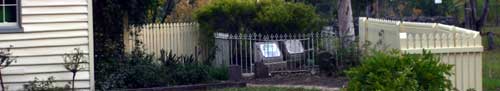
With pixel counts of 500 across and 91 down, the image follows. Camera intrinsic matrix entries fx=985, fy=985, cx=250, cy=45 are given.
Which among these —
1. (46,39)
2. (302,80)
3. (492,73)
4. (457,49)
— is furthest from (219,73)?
(457,49)

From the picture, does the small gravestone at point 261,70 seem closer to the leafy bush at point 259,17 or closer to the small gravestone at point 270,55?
the small gravestone at point 270,55

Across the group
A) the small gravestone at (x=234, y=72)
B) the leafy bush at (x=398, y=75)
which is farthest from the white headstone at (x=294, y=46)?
the leafy bush at (x=398, y=75)

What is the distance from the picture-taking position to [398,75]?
29.1ft

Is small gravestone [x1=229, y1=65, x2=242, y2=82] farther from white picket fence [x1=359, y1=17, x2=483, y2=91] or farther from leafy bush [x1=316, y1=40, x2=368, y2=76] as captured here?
white picket fence [x1=359, y1=17, x2=483, y2=91]

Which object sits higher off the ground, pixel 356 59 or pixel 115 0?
pixel 115 0

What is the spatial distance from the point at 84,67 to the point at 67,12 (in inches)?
33.9

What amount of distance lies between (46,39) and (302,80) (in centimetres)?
487

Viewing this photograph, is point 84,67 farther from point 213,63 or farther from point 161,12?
point 161,12

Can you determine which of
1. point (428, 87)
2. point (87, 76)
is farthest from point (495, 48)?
point (428, 87)

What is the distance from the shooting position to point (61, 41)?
1435 cm

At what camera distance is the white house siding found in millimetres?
14125

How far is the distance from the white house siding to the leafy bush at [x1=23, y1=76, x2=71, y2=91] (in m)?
0.07

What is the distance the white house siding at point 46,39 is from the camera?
556 inches

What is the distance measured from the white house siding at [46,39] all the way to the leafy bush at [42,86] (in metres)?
0.07
